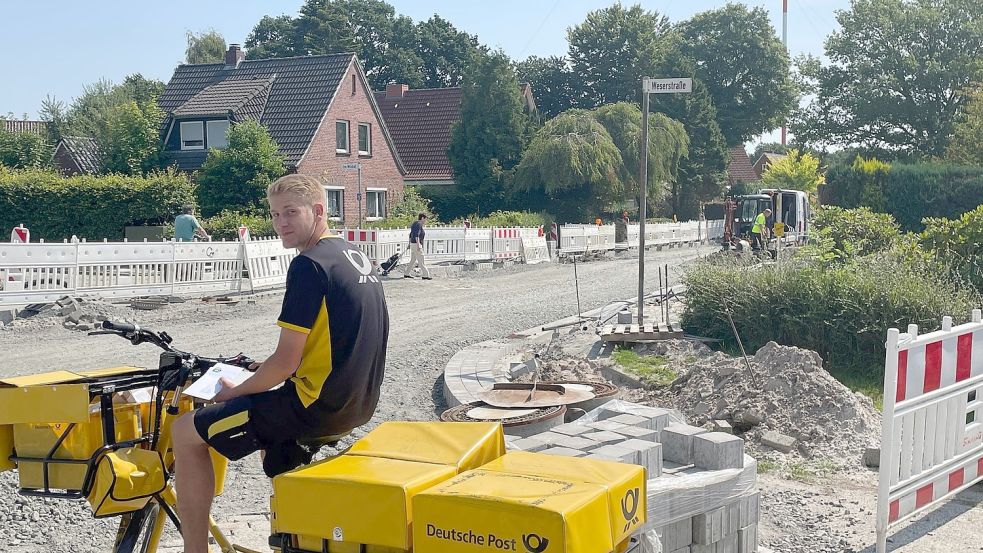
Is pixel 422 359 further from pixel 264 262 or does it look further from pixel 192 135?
pixel 192 135

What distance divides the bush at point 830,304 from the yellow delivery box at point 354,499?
867 centimetres

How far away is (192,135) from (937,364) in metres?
36.6

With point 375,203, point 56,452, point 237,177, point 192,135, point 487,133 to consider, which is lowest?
point 56,452

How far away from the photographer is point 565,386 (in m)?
8.08

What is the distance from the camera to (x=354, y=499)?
9.48 ft

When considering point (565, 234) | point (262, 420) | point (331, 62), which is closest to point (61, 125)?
point (331, 62)

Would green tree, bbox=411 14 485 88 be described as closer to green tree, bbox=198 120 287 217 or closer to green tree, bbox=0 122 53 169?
green tree, bbox=0 122 53 169

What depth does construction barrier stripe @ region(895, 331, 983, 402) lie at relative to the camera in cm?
527

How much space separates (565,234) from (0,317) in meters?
19.9

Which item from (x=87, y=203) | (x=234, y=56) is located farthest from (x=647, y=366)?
(x=234, y=56)

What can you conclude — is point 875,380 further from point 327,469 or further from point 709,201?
point 709,201

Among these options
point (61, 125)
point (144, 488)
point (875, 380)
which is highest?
point (61, 125)

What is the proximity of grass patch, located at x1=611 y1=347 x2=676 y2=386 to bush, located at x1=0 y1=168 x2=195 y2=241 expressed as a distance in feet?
72.8

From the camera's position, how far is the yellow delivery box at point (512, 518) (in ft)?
8.66
